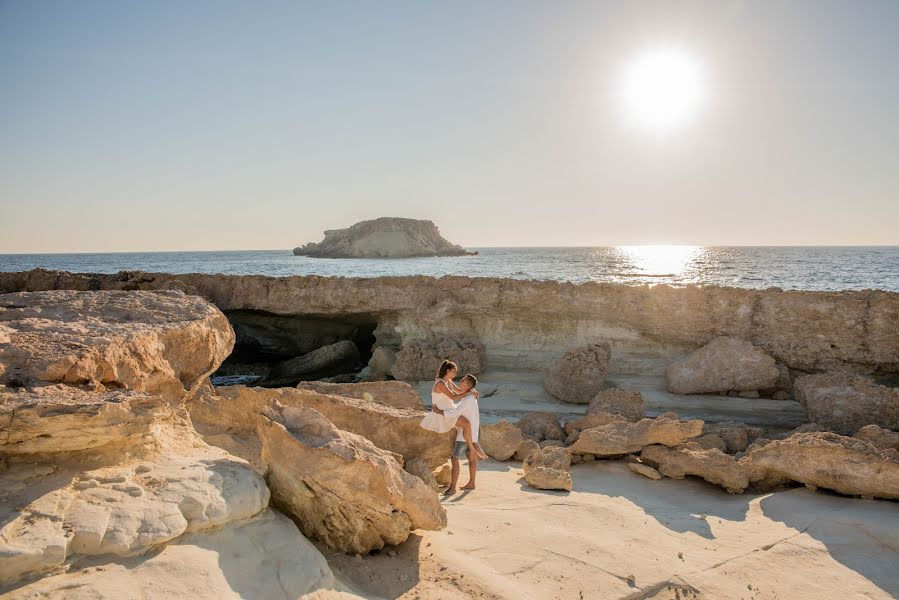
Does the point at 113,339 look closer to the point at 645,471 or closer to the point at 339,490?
the point at 339,490

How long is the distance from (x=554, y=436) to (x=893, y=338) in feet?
19.0

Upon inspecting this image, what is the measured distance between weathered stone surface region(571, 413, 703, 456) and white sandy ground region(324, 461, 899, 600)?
67 cm

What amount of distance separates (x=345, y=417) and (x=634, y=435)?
10.8 feet

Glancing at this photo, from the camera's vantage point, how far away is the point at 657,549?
4.07 metres

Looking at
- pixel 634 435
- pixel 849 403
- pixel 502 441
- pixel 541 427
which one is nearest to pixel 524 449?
pixel 502 441

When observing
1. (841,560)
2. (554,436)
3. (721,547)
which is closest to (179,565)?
(721,547)

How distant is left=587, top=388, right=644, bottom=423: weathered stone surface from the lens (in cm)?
777

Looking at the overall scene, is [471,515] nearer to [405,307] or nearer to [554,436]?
[554,436]

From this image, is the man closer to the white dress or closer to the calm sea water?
the white dress

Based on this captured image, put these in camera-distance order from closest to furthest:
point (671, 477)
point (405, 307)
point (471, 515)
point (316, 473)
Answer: point (316, 473) → point (471, 515) → point (671, 477) → point (405, 307)

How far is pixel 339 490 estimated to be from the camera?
3.37 metres

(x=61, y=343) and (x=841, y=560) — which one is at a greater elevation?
(x=61, y=343)

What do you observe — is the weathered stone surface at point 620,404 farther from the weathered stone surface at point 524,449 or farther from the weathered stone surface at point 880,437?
the weathered stone surface at point 880,437

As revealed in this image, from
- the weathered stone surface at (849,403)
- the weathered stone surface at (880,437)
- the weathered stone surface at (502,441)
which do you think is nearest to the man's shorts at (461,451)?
the weathered stone surface at (502,441)
